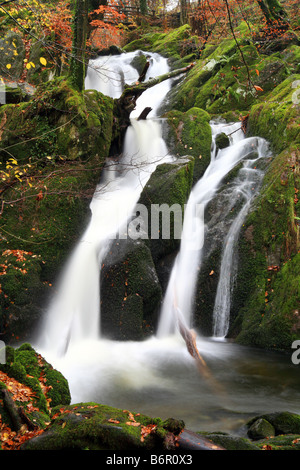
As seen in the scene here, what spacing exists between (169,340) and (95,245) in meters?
2.43

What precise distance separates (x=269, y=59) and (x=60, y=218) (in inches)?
387

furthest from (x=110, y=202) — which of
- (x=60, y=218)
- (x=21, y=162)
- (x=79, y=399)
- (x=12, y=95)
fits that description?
(x=79, y=399)

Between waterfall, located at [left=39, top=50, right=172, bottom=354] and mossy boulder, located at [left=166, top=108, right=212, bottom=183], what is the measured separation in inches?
13.7

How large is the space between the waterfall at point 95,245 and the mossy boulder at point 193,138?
35cm

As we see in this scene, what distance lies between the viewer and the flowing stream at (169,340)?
→ 4.85 metres

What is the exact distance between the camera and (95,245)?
297 inches

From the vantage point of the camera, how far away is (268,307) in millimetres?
6727

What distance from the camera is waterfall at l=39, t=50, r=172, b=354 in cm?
664

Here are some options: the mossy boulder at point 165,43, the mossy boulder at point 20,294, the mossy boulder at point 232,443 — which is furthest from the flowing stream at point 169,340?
the mossy boulder at point 165,43

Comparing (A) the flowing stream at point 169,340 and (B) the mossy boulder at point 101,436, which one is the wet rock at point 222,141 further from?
(B) the mossy boulder at point 101,436

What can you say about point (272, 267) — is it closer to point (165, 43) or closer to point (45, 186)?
point (45, 186)

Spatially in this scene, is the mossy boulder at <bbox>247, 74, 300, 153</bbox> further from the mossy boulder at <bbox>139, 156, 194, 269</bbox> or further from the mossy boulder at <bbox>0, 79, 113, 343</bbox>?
the mossy boulder at <bbox>0, 79, 113, 343</bbox>
